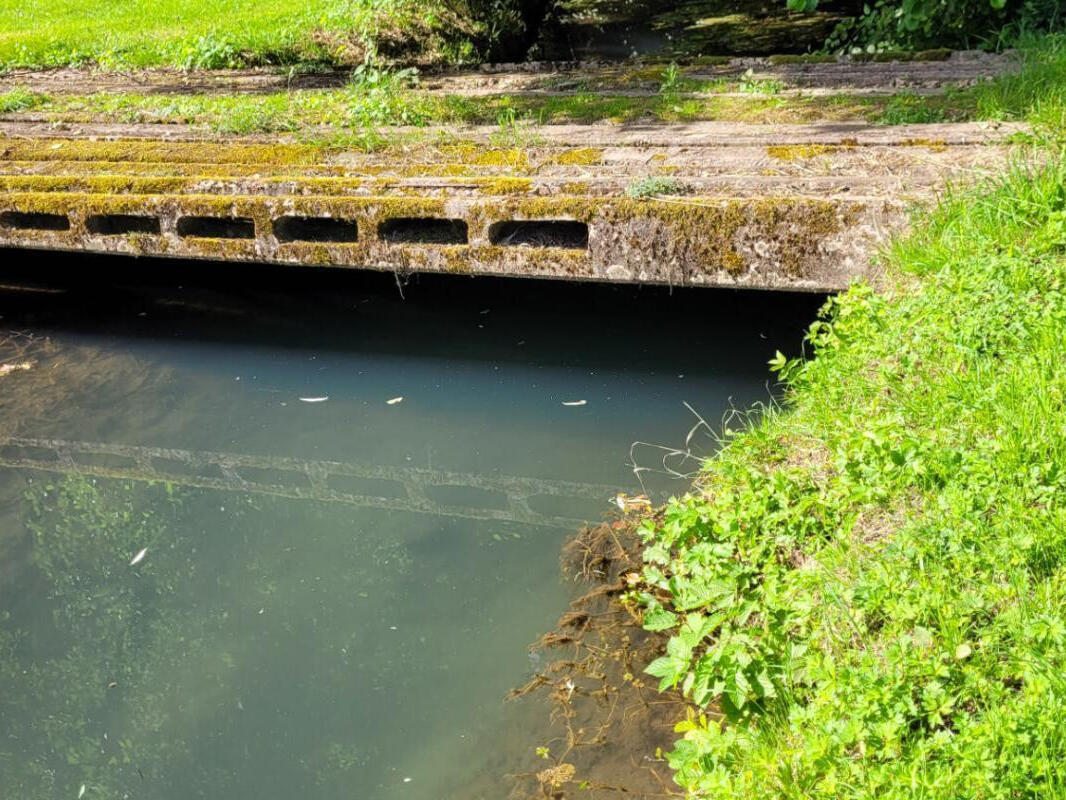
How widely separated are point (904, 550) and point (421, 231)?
3108 mm

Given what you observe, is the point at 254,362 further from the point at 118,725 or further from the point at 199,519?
the point at 118,725

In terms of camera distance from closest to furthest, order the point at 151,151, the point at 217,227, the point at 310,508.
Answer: the point at 310,508 → the point at 217,227 → the point at 151,151

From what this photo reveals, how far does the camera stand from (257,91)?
311 inches

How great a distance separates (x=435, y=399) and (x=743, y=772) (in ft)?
9.59

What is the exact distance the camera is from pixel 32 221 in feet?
20.1

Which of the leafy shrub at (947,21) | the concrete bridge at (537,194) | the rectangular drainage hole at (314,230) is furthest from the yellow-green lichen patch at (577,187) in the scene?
the leafy shrub at (947,21)

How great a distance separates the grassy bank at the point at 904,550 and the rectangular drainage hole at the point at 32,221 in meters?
3.94

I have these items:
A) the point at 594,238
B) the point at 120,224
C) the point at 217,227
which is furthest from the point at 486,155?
the point at 120,224

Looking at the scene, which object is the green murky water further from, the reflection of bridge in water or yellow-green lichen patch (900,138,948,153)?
yellow-green lichen patch (900,138,948,153)

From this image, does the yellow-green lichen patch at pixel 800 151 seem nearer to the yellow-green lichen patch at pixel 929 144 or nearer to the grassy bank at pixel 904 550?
Answer: the yellow-green lichen patch at pixel 929 144

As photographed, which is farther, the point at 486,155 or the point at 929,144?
the point at 486,155

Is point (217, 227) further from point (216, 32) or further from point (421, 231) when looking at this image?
point (216, 32)

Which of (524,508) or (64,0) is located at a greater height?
(64,0)

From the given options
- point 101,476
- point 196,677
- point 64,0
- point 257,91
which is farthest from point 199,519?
point 64,0
